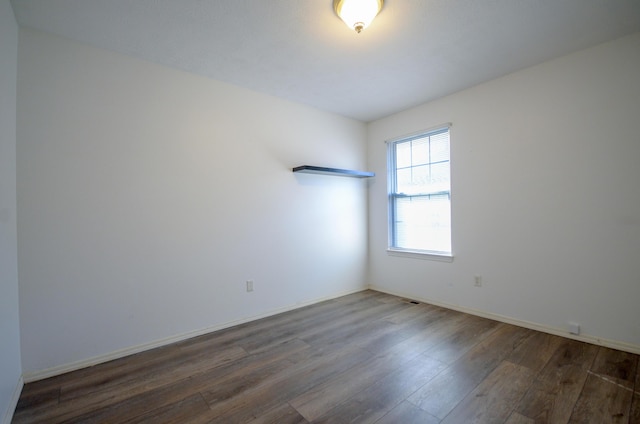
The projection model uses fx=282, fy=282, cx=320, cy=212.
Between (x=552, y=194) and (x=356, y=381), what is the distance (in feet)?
8.16

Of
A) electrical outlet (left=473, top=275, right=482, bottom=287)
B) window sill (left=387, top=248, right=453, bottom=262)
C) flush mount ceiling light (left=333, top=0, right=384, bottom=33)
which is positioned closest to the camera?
flush mount ceiling light (left=333, top=0, right=384, bottom=33)

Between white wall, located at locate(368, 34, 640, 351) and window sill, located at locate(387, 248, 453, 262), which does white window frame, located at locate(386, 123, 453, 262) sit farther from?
white wall, located at locate(368, 34, 640, 351)

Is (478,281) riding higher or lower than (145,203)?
lower

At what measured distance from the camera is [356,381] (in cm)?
197

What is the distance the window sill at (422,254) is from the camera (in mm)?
3481

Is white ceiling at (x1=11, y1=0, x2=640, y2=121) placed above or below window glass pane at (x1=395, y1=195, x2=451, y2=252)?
above

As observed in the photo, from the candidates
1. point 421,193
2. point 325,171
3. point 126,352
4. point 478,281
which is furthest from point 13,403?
point 421,193

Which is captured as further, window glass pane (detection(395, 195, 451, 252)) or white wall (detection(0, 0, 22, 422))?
window glass pane (detection(395, 195, 451, 252))

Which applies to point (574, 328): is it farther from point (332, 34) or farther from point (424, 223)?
point (332, 34)

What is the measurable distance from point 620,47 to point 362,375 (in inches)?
134

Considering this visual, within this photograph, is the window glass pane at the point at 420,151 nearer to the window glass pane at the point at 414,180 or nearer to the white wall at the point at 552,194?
the window glass pane at the point at 414,180

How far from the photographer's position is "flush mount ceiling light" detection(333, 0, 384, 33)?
→ 73.8 inches

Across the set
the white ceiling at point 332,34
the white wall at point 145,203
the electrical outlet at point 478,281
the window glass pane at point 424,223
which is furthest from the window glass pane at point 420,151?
the electrical outlet at point 478,281

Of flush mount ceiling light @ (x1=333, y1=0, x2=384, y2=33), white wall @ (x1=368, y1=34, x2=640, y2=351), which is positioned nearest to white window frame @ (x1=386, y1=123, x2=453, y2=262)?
white wall @ (x1=368, y1=34, x2=640, y2=351)
